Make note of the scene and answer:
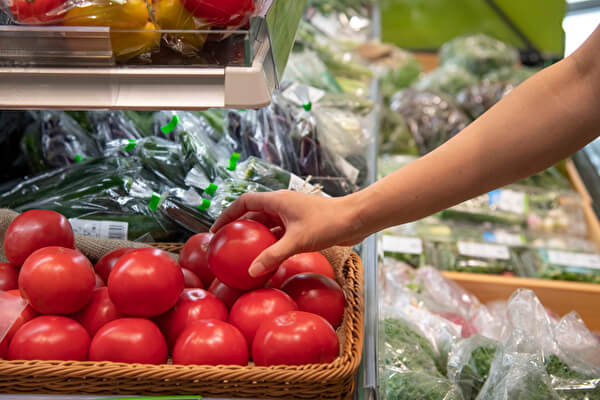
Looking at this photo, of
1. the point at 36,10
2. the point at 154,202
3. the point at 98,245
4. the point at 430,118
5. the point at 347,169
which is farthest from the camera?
the point at 430,118

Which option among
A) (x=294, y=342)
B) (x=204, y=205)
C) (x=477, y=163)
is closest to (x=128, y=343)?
(x=294, y=342)

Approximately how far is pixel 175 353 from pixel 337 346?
360mm

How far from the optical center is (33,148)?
2131 mm

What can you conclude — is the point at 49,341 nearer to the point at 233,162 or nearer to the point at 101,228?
the point at 101,228

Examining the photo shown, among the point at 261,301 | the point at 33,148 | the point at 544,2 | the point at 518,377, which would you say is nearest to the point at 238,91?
→ the point at 261,301

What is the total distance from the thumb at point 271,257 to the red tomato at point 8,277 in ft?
2.00

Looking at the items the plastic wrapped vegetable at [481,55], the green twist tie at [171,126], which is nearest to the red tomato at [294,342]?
the green twist tie at [171,126]

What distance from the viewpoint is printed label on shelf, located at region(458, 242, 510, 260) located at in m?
2.60

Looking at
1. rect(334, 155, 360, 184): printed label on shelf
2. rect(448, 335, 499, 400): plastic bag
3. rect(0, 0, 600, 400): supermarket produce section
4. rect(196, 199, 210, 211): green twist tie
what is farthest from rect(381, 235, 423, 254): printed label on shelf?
rect(196, 199, 210, 211): green twist tie

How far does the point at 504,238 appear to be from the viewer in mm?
2846

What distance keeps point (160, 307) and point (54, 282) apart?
24 cm

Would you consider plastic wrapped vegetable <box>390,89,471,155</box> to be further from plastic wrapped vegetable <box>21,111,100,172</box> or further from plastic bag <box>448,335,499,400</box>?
plastic wrapped vegetable <box>21,111,100,172</box>

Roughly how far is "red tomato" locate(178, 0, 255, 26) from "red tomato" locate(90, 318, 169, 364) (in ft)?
2.22

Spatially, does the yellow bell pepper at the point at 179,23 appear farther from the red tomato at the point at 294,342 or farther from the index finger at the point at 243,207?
the red tomato at the point at 294,342
